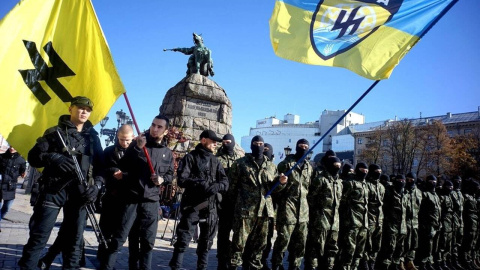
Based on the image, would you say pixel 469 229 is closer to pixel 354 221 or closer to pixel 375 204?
pixel 375 204

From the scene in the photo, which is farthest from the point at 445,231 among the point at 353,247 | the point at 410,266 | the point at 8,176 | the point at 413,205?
the point at 8,176

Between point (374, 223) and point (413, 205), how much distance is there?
1487 mm

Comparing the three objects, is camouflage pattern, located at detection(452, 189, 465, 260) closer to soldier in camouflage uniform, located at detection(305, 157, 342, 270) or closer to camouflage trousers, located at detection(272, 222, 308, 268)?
soldier in camouflage uniform, located at detection(305, 157, 342, 270)

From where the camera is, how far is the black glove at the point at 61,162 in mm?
3490

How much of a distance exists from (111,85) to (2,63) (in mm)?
1181

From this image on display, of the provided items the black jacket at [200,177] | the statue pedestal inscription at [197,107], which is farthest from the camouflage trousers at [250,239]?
the statue pedestal inscription at [197,107]

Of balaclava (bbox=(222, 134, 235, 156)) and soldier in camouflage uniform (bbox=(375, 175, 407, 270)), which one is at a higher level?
balaclava (bbox=(222, 134, 235, 156))

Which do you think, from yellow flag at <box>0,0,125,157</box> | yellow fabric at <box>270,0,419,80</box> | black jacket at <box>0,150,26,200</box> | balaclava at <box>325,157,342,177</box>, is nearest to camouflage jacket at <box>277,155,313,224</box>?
balaclava at <box>325,157,342,177</box>

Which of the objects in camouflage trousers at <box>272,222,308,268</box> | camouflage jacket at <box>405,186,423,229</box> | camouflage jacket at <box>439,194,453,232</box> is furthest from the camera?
camouflage jacket at <box>439,194,453,232</box>

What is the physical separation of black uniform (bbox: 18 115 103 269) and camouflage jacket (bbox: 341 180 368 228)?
4138mm

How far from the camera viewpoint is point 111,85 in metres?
4.36

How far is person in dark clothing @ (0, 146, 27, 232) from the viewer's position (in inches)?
291

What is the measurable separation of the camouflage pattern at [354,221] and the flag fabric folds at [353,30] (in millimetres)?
2709

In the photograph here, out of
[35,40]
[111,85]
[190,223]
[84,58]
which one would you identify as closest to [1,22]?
[35,40]
